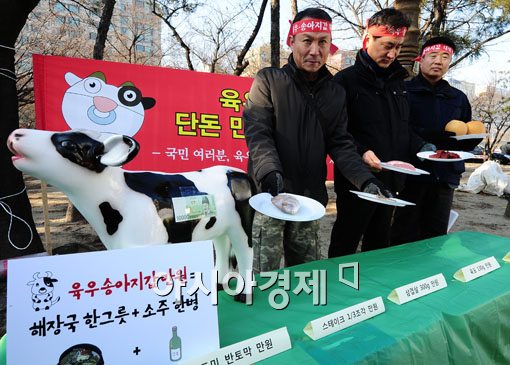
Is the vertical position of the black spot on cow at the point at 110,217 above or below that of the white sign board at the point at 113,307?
above

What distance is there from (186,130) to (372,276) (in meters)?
2.45

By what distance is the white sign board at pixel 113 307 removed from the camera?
0.60m

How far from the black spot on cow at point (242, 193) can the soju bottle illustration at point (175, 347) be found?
47 cm

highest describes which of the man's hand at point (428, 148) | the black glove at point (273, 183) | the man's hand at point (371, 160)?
the man's hand at point (428, 148)

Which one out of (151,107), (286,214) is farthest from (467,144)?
(151,107)

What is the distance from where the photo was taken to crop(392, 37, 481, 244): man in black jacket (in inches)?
72.3

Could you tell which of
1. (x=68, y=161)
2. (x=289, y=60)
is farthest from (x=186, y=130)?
(x=68, y=161)

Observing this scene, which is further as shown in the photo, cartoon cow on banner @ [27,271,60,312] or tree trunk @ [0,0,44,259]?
tree trunk @ [0,0,44,259]

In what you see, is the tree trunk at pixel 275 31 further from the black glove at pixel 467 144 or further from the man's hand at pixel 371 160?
the man's hand at pixel 371 160

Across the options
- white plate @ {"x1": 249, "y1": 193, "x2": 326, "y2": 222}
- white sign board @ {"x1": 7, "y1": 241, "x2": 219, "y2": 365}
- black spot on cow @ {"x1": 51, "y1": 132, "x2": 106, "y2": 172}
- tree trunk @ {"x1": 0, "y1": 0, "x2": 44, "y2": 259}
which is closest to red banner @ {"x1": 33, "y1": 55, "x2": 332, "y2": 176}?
tree trunk @ {"x1": 0, "y1": 0, "x2": 44, "y2": 259}

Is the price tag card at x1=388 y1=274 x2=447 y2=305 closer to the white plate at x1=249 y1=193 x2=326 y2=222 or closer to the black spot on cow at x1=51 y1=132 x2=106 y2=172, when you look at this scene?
the white plate at x1=249 y1=193 x2=326 y2=222

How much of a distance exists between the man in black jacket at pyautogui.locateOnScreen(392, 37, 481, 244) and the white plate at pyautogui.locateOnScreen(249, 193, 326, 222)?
1143mm

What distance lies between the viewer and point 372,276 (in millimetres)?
1280

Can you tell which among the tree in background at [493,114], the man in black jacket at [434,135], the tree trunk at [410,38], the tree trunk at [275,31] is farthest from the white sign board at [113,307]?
the tree in background at [493,114]
